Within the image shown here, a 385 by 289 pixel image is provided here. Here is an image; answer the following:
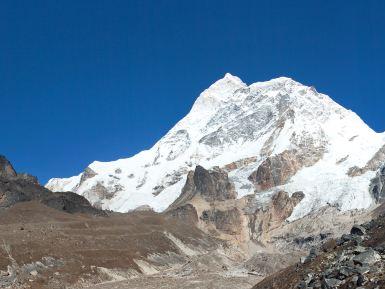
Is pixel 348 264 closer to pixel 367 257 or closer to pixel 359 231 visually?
pixel 367 257

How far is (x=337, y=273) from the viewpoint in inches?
1481

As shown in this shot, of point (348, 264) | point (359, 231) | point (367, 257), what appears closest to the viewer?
point (367, 257)

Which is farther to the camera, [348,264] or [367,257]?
[348,264]

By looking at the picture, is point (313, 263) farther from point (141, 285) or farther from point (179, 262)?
point (179, 262)

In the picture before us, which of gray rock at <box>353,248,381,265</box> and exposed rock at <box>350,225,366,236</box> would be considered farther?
exposed rock at <box>350,225,366,236</box>

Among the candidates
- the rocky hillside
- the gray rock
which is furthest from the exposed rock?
the gray rock

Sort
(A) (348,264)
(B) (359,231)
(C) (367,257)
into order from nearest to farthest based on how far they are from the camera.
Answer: (C) (367,257) < (A) (348,264) < (B) (359,231)

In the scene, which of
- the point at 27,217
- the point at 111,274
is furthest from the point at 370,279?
the point at 27,217

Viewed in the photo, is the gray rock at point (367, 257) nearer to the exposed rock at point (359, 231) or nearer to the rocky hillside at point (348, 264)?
the rocky hillside at point (348, 264)

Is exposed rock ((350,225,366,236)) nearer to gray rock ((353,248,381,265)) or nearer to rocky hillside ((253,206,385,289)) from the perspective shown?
rocky hillside ((253,206,385,289))

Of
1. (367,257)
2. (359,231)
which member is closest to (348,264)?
(367,257)

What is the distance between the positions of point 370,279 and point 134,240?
479ft

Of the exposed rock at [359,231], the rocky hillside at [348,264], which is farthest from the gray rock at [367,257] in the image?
the exposed rock at [359,231]

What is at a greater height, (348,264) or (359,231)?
(359,231)
